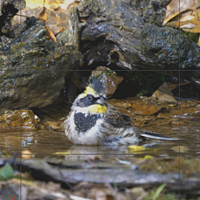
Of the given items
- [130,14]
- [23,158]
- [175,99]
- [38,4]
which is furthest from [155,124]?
[38,4]

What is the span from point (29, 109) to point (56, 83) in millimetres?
580

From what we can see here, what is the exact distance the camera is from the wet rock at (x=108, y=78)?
231 inches

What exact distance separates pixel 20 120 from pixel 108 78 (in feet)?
6.34

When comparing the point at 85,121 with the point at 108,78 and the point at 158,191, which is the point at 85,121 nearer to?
the point at 158,191

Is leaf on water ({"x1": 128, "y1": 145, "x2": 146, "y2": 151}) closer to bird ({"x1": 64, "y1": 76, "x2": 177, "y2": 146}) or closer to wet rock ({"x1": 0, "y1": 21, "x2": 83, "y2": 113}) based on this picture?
bird ({"x1": 64, "y1": 76, "x2": 177, "y2": 146})

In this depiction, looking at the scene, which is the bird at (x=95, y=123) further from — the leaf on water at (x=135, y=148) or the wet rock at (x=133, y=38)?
the wet rock at (x=133, y=38)

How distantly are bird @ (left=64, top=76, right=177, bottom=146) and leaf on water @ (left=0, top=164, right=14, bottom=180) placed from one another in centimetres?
119

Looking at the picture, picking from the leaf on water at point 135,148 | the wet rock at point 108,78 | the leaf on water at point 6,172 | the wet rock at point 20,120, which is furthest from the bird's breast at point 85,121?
the wet rock at point 108,78

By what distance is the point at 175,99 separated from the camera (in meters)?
5.75

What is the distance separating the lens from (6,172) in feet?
7.02

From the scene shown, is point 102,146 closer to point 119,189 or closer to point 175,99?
point 119,189

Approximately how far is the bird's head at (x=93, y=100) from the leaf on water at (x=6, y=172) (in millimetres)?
1302

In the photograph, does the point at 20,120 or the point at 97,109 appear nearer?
the point at 97,109

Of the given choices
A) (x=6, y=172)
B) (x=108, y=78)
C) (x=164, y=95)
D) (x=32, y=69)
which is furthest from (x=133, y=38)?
(x=6, y=172)
